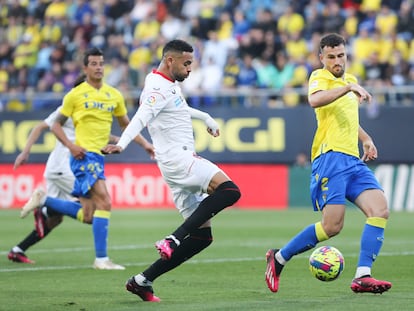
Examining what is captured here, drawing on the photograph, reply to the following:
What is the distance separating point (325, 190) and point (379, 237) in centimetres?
66

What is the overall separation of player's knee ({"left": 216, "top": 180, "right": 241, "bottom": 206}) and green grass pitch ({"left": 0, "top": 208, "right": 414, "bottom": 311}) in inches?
34.7

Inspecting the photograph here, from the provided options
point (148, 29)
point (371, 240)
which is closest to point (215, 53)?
point (148, 29)

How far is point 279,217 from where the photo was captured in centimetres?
2119

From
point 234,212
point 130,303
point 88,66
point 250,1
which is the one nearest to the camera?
point 130,303

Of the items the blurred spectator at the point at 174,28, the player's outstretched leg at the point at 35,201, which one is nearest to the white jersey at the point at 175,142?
the player's outstretched leg at the point at 35,201

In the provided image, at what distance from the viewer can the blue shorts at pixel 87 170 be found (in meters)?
12.1

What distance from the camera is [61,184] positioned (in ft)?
46.9

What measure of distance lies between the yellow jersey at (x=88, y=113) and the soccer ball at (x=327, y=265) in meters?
3.91

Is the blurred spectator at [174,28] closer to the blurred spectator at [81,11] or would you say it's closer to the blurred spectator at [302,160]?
the blurred spectator at [81,11]

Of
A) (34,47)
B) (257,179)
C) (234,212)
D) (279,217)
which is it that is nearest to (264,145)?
(257,179)

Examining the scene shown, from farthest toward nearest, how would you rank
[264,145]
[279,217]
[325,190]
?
[264,145], [279,217], [325,190]

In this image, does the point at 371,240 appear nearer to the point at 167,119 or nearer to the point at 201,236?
the point at 201,236

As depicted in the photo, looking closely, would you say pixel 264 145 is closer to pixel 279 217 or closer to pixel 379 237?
pixel 279 217

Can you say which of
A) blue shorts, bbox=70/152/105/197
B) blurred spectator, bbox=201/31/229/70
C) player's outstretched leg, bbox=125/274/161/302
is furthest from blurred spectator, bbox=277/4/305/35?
player's outstretched leg, bbox=125/274/161/302
